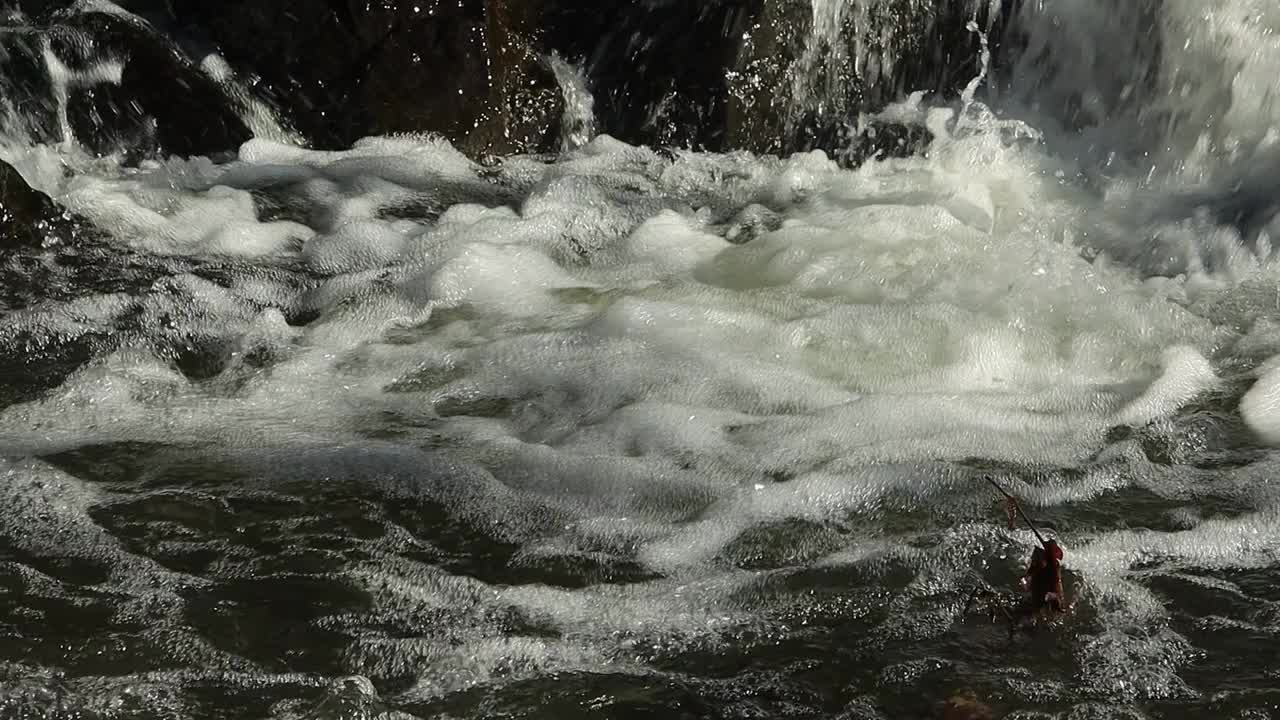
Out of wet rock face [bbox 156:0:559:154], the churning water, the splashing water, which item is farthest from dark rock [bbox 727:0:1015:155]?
wet rock face [bbox 156:0:559:154]

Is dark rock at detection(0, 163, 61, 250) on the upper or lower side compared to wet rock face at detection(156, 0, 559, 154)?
lower

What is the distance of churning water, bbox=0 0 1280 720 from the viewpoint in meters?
2.88

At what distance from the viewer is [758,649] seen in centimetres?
293

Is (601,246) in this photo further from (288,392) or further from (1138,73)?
(1138,73)

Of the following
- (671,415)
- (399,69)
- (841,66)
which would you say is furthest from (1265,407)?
(399,69)

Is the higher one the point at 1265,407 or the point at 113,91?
the point at 113,91

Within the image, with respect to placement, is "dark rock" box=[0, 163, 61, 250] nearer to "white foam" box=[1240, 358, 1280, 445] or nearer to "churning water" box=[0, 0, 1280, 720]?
"churning water" box=[0, 0, 1280, 720]

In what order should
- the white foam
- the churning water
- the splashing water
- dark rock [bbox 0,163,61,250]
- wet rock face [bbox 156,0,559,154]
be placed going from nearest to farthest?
the churning water < the white foam < dark rock [bbox 0,163,61,250] < wet rock face [bbox 156,0,559,154] < the splashing water

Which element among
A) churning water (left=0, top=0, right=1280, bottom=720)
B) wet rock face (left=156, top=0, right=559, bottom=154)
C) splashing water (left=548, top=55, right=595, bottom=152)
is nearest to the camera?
churning water (left=0, top=0, right=1280, bottom=720)

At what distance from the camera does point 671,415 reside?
4.01 meters

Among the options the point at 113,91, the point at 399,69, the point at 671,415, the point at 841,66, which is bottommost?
the point at 671,415

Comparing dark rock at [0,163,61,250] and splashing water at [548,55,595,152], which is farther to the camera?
splashing water at [548,55,595,152]

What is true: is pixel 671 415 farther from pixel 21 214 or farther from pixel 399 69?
pixel 399 69

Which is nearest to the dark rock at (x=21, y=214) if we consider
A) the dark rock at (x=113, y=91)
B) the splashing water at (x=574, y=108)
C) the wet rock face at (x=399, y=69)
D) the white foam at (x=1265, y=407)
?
the dark rock at (x=113, y=91)
